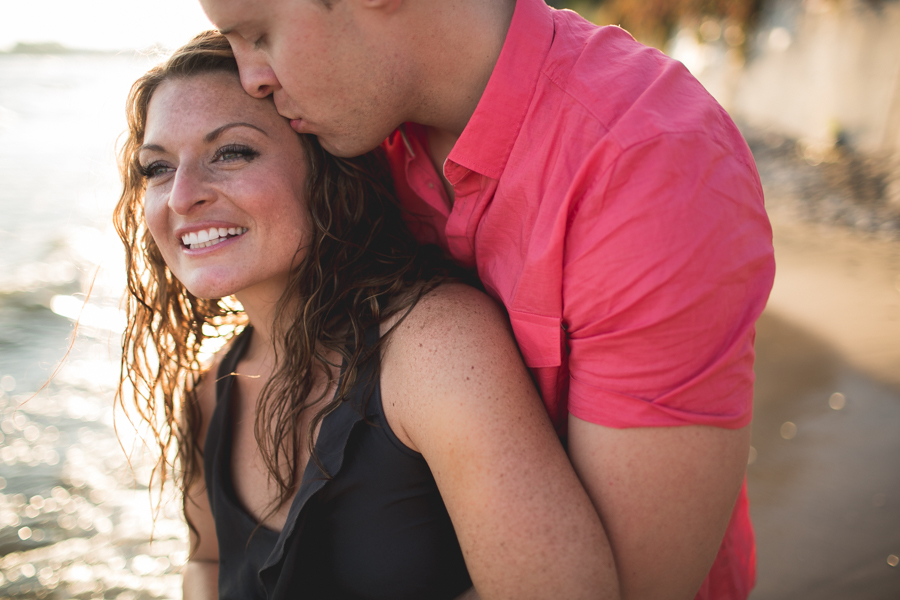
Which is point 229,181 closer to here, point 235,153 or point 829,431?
point 235,153

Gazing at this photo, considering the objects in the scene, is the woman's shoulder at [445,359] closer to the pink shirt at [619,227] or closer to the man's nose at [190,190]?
the pink shirt at [619,227]

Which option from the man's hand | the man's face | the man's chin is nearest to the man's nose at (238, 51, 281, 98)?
the man's face

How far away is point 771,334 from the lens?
16.2 feet

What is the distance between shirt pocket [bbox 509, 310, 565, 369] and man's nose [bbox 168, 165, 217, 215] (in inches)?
40.7

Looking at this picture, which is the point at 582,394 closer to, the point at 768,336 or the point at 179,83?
the point at 179,83

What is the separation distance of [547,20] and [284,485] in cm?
156

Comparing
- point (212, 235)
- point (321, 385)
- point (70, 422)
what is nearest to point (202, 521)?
point (321, 385)

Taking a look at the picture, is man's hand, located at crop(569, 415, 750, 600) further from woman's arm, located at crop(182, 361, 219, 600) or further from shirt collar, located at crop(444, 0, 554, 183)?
woman's arm, located at crop(182, 361, 219, 600)

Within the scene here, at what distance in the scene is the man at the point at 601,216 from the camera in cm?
138

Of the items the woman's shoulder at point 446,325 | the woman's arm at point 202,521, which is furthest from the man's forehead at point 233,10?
the woman's arm at point 202,521

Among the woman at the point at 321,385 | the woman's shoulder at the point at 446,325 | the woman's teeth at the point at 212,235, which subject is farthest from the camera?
the woman's teeth at the point at 212,235

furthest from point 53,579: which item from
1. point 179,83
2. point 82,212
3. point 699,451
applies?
point 82,212

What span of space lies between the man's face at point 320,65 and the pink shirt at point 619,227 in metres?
Result: 0.32

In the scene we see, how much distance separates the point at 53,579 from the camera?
360 cm
